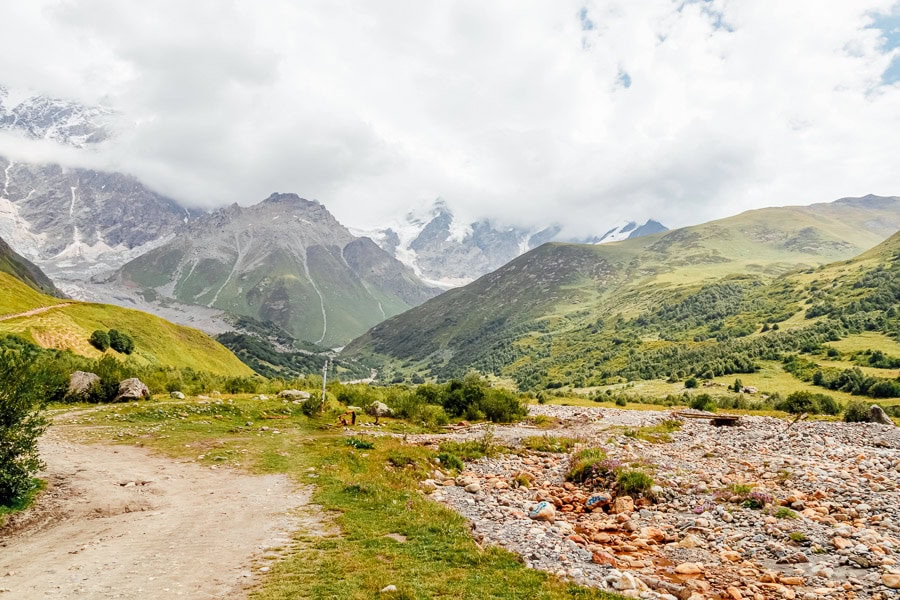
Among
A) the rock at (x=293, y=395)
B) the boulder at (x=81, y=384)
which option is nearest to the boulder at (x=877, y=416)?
the rock at (x=293, y=395)

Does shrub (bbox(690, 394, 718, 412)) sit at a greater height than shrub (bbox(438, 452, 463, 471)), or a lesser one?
lesser

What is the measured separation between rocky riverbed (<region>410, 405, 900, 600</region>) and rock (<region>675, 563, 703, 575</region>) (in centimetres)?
4

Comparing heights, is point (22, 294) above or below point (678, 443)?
above

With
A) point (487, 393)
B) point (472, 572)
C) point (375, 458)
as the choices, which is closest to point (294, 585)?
point (472, 572)

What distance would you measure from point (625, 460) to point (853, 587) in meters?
16.7

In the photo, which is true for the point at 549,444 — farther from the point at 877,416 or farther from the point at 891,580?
the point at 877,416

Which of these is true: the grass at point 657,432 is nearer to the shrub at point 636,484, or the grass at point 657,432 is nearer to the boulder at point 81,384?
the shrub at point 636,484

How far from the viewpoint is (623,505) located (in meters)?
19.6

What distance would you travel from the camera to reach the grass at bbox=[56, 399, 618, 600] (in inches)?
437

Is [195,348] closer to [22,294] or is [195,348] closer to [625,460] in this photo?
[22,294]

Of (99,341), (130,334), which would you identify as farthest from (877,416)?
(130,334)

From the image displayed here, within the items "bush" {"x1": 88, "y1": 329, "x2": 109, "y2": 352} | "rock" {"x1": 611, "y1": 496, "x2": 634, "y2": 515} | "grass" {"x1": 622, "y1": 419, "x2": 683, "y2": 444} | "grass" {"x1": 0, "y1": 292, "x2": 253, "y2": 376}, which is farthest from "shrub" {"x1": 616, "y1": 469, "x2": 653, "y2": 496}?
"bush" {"x1": 88, "y1": 329, "x2": 109, "y2": 352}

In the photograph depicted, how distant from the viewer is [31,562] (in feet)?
39.5

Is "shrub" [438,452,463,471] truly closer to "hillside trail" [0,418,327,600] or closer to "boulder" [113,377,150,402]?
"hillside trail" [0,418,327,600]
